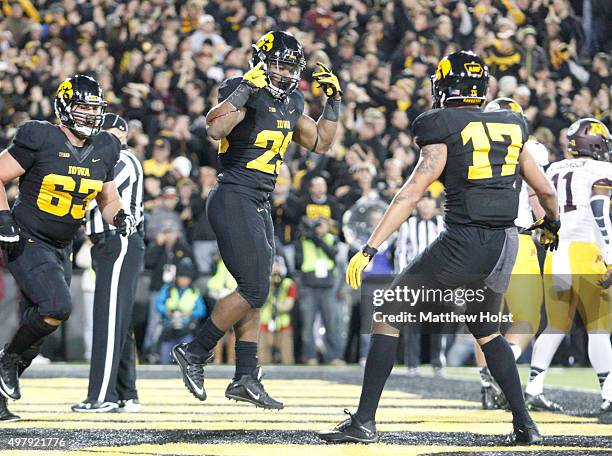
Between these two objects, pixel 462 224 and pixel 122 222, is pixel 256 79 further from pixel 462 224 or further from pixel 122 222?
pixel 462 224

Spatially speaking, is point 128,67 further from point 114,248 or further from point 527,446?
point 527,446

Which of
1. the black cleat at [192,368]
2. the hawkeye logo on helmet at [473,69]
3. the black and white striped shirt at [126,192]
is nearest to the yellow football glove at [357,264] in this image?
the hawkeye logo on helmet at [473,69]

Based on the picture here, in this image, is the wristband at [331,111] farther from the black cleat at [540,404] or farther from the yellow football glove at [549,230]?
the black cleat at [540,404]

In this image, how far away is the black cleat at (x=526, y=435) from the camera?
5.48 m

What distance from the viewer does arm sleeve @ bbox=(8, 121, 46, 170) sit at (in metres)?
6.40

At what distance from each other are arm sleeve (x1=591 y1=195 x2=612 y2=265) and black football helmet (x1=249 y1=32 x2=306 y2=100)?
88.8 inches

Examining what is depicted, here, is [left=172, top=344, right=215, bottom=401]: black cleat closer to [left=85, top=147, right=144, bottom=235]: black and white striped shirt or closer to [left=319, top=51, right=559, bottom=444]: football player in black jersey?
[left=319, top=51, right=559, bottom=444]: football player in black jersey

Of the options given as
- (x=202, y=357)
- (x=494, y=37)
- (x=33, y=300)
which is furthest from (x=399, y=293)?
(x=494, y=37)

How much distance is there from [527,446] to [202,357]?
1.84 metres

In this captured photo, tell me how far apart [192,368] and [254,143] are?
4.10ft

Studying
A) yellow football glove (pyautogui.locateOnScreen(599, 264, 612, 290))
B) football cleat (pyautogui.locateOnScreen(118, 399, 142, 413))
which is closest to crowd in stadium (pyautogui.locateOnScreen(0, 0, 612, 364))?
football cleat (pyautogui.locateOnScreen(118, 399, 142, 413))

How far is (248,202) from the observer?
6320 mm

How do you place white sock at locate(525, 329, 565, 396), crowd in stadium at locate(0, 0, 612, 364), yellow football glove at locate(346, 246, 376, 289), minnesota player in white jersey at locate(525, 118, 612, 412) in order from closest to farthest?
yellow football glove at locate(346, 246, 376, 289) < minnesota player in white jersey at locate(525, 118, 612, 412) < white sock at locate(525, 329, 565, 396) < crowd in stadium at locate(0, 0, 612, 364)

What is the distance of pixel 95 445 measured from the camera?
5.30 m
